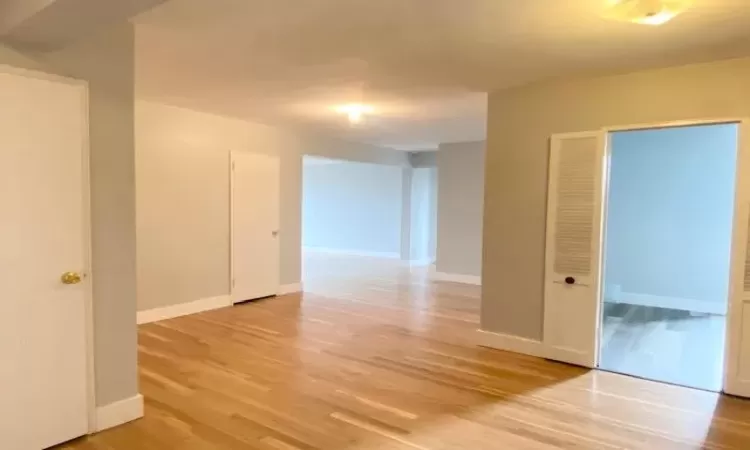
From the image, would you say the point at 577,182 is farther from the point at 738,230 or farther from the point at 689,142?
the point at 689,142

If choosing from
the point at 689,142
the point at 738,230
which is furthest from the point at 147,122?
the point at 689,142

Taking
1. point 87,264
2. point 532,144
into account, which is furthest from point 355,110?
point 87,264

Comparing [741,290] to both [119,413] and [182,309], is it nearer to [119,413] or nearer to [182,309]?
[119,413]

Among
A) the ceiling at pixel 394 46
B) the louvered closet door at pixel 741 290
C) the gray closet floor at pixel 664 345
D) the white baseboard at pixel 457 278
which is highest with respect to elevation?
the ceiling at pixel 394 46

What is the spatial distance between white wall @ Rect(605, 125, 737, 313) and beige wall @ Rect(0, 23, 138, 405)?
16.8 feet

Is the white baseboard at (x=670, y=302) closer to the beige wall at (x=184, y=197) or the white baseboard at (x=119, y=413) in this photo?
the beige wall at (x=184, y=197)

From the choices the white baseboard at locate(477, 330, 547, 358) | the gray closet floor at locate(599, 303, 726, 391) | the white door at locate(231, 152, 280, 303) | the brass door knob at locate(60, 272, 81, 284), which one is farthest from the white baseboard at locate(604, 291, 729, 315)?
the brass door knob at locate(60, 272, 81, 284)

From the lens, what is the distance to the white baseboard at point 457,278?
8.23 m

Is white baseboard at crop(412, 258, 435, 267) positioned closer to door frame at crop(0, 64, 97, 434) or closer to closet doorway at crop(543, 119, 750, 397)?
closet doorway at crop(543, 119, 750, 397)

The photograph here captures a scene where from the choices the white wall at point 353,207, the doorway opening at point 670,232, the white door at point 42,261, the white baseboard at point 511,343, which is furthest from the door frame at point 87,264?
the white wall at point 353,207

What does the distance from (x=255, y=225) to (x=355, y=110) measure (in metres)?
2.09

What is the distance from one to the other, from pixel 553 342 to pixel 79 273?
139 inches

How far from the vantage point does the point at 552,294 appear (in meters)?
4.27

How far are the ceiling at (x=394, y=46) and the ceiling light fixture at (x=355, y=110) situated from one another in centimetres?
25
